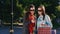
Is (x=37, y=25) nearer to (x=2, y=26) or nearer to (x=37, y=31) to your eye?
(x=37, y=31)

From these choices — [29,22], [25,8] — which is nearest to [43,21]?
[29,22]

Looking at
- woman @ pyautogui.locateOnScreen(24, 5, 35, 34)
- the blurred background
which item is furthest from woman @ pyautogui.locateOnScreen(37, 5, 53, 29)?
the blurred background

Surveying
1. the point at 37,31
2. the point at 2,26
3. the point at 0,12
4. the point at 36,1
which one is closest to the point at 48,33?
the point at 37,31

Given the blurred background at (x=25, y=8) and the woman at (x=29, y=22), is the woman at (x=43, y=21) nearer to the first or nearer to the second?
the woman at (x=29, y=22)

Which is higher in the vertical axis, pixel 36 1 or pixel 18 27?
pixel 36 1

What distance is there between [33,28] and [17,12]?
41.3 ft

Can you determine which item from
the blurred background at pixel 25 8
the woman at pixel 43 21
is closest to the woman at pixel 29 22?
the woman at pixel 43 21

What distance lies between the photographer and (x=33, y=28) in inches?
179

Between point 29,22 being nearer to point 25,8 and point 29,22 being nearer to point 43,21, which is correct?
point 43,21

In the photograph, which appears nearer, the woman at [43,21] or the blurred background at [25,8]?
the woman at [43,21]

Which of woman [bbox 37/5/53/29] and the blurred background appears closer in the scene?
woman [bbox 37/5/53/29]

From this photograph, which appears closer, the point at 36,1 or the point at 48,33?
the point at 48,33

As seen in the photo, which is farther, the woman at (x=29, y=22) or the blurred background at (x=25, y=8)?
the blurred background at (x=25, y=8)

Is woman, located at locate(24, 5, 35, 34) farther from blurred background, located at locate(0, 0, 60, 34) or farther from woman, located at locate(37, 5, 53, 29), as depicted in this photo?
blurred background, located at locate(0, 0, 60, 34)
